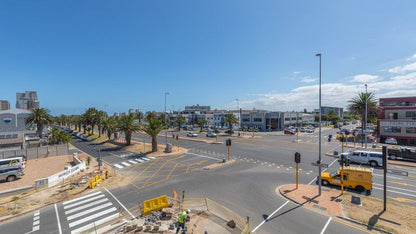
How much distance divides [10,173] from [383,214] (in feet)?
121

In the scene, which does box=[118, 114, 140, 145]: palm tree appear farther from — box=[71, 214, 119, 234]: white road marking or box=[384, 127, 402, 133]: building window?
box=[384, 127, 402, 133]: building window

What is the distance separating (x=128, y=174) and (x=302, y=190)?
19325mm

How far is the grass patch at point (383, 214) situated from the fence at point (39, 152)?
44958 millimetres

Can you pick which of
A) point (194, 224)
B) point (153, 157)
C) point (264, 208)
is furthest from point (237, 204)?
point (153, 157)

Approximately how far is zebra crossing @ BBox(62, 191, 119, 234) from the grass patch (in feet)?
53.9

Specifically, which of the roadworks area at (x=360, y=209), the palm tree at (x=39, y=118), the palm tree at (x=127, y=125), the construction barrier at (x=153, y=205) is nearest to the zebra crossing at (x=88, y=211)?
the construction barrier at (x=153, y=205)

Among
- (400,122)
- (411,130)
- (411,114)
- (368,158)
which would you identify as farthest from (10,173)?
(411,114)

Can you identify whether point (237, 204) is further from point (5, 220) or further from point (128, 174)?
point (5, 220)

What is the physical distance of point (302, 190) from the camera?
52.9 ft

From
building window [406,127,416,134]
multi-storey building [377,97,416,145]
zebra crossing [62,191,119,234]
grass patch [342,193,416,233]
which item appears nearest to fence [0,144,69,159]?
zebra crossing [62,191,119,234]

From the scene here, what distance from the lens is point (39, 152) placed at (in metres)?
33.2

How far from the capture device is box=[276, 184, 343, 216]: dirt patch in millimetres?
12930

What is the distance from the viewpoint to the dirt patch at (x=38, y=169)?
2083cm

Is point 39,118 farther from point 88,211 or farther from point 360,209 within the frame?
point 360,209
